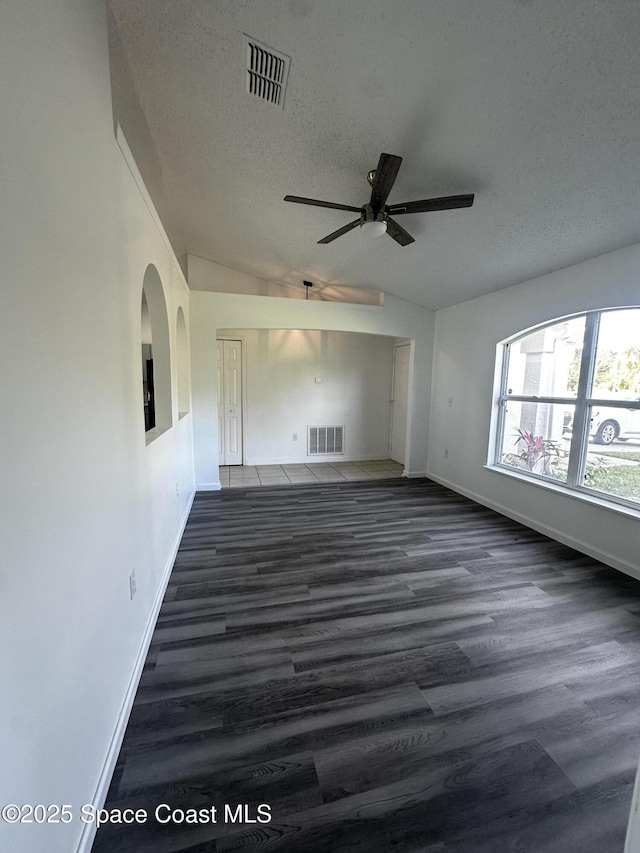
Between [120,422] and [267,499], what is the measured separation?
3008 millimetres

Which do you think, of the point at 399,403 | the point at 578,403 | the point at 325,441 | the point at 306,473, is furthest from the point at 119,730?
the point at 399,403

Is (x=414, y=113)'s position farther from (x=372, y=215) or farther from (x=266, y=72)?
(x=266, y=72)

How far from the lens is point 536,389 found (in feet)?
12.4

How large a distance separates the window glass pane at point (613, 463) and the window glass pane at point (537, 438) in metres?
0.23

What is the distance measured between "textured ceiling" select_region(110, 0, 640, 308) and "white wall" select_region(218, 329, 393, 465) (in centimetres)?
267

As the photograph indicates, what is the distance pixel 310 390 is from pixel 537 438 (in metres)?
3.57

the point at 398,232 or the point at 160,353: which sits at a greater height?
the point at 398,232

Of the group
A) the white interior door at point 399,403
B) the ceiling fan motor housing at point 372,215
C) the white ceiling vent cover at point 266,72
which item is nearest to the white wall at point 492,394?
the white interior door at point 399,403

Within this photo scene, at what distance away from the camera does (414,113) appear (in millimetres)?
1938

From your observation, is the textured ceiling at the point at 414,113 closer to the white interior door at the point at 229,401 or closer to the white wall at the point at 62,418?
the white wall at the point at 62,418

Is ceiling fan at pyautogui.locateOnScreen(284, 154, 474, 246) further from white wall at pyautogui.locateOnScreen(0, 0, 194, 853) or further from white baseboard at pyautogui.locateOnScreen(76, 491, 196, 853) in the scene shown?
white baseboard at pyautogui.locateOnScreen(76, 491, 196, 853)

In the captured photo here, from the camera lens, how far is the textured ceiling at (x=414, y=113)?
1.49 meters

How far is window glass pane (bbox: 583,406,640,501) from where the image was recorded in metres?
2.85

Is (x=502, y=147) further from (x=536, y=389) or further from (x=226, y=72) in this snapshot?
(x=536, y=389)
